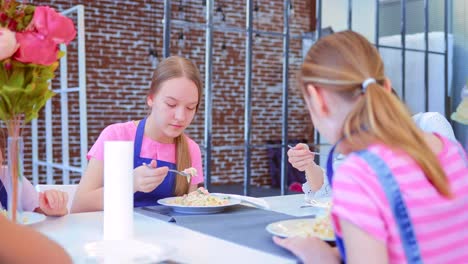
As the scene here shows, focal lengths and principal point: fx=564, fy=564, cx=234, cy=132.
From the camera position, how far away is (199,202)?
1.69 metres

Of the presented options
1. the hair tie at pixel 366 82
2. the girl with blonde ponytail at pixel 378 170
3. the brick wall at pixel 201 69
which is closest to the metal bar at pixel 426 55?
the brick wall at pixel 201 69

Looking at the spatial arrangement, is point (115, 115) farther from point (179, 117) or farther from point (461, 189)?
point (461, 189)

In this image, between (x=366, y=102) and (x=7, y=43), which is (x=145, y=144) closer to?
(x=7, y=43)

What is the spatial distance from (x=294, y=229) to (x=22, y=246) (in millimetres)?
643

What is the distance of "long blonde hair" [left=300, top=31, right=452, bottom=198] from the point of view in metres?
1.01

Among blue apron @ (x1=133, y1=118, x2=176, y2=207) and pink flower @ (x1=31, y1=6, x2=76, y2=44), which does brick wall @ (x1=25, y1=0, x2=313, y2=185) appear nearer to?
blue apron @ (x1=133, y1=118, x2=176, y2=207)

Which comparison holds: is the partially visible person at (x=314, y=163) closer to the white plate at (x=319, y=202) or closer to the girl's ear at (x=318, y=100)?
the white plate at (x=319, y=202)

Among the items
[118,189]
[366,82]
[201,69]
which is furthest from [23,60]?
[201,69]

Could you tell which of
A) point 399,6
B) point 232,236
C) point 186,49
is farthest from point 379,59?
point 186,49

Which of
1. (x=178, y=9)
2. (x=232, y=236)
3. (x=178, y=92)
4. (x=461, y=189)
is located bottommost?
(x=232, y=236)

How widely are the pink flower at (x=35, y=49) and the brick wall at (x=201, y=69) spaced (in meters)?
Answer: 4.84

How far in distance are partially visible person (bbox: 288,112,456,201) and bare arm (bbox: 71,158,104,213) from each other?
634mm

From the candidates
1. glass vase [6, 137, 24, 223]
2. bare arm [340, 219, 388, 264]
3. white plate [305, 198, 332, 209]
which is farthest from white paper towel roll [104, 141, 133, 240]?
white plate [305, 198, 332, 209]

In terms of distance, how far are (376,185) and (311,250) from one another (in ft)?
0.77
